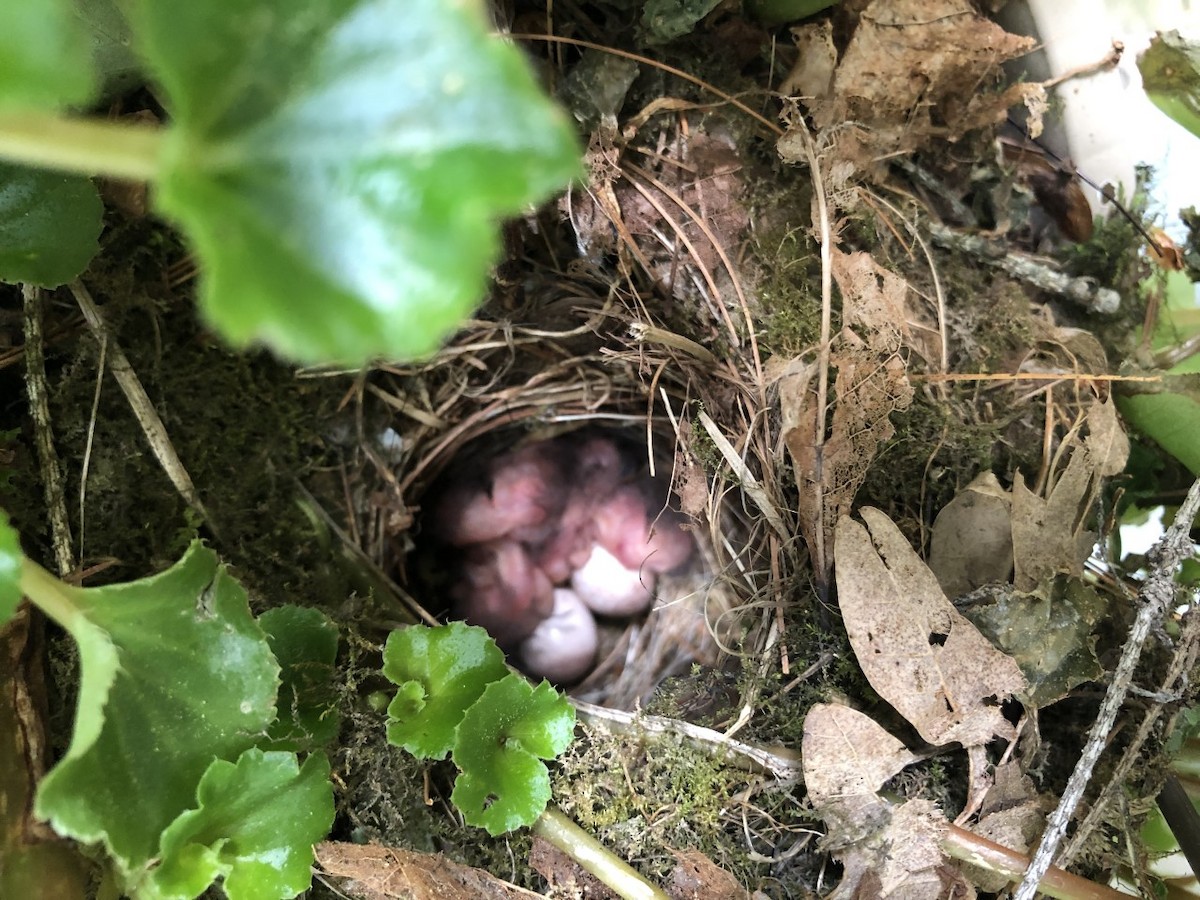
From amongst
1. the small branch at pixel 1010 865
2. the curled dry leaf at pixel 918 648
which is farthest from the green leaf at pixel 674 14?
the small branch at pixel 1010 865

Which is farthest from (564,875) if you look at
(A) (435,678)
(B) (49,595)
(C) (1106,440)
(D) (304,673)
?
(C) (1106,440)

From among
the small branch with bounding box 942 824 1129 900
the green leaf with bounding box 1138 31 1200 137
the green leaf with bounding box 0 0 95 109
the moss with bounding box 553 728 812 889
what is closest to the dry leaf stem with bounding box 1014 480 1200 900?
the small branch with bounding box 942 824 1129 900

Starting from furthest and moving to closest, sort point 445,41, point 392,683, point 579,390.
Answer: point 579,390
point 392,683
point 445,41

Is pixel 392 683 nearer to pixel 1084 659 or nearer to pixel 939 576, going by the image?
pixel 939 576

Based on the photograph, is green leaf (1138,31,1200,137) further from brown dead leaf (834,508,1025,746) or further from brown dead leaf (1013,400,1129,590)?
brown dead leaf (834,508,1025,746)

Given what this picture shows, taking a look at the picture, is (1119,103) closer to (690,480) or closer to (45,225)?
(690,480)

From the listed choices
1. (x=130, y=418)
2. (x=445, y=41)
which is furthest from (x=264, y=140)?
(x=130, y=418)
